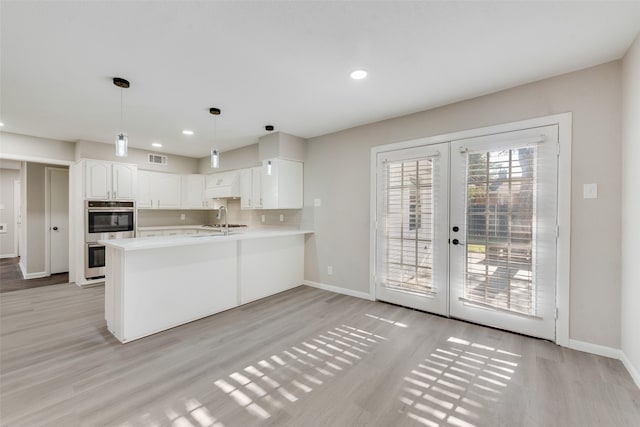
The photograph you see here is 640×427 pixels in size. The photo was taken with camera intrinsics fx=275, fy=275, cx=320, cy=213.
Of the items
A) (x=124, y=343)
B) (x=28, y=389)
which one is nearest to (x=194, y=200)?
(x=124, y=343)

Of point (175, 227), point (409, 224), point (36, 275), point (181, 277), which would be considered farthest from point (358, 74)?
point (36, 275)

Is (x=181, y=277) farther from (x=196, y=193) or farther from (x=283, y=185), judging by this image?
(x=196, y=193)

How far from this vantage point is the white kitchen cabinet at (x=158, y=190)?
5.59 m

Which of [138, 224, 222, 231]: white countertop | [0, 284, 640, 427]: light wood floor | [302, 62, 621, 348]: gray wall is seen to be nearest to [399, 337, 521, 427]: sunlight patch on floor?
[0, 284, 640, 427]: light wood floor

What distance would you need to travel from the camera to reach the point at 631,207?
2131 mm

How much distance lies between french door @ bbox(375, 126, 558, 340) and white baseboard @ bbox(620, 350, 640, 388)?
46 cm

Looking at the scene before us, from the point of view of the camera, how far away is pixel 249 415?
1.75m

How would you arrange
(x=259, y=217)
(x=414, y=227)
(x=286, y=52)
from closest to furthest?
1. (x=286, y=52)
2. (x=414, y=227)
3. (x=259, y=217)

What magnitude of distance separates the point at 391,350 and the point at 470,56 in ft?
8.67

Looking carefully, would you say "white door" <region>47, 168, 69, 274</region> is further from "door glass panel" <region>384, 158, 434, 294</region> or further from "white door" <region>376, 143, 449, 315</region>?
"door glass panel" <region>384, 158, 434, 294</region>

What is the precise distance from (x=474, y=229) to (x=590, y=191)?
39.2 inches

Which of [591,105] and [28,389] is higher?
[591,105]

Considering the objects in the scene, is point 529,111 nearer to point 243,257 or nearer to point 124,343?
point 243,257

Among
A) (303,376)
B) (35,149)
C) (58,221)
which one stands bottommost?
(303,376)
